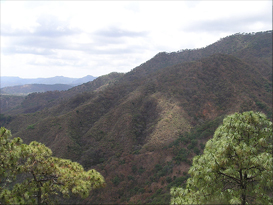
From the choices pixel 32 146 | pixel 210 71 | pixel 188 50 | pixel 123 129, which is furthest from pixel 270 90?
pixel 188 50

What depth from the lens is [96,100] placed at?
56688 mm

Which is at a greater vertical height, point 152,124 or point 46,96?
point 46,96

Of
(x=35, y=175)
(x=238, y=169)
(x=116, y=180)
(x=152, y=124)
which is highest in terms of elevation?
(x=35, y=175)

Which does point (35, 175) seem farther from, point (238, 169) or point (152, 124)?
point (152, 124)

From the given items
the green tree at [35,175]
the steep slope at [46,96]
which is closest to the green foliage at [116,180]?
the green tree at [35,175]

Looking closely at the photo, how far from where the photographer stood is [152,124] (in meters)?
42.3

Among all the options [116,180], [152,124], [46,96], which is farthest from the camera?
[46,96]

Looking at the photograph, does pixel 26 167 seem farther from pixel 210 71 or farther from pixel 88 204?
pixel 210 71

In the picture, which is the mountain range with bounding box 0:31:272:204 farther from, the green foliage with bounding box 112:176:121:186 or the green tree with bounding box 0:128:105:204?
the green tree with bounding box 0:128:105:204

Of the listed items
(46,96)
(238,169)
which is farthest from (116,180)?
(46,96)

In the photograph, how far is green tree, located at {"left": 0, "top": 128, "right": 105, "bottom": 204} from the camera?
550 centimetres

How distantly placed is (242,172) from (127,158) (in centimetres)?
2914

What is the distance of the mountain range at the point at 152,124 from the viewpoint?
93.1 feet

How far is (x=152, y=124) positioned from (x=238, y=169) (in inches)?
1443
